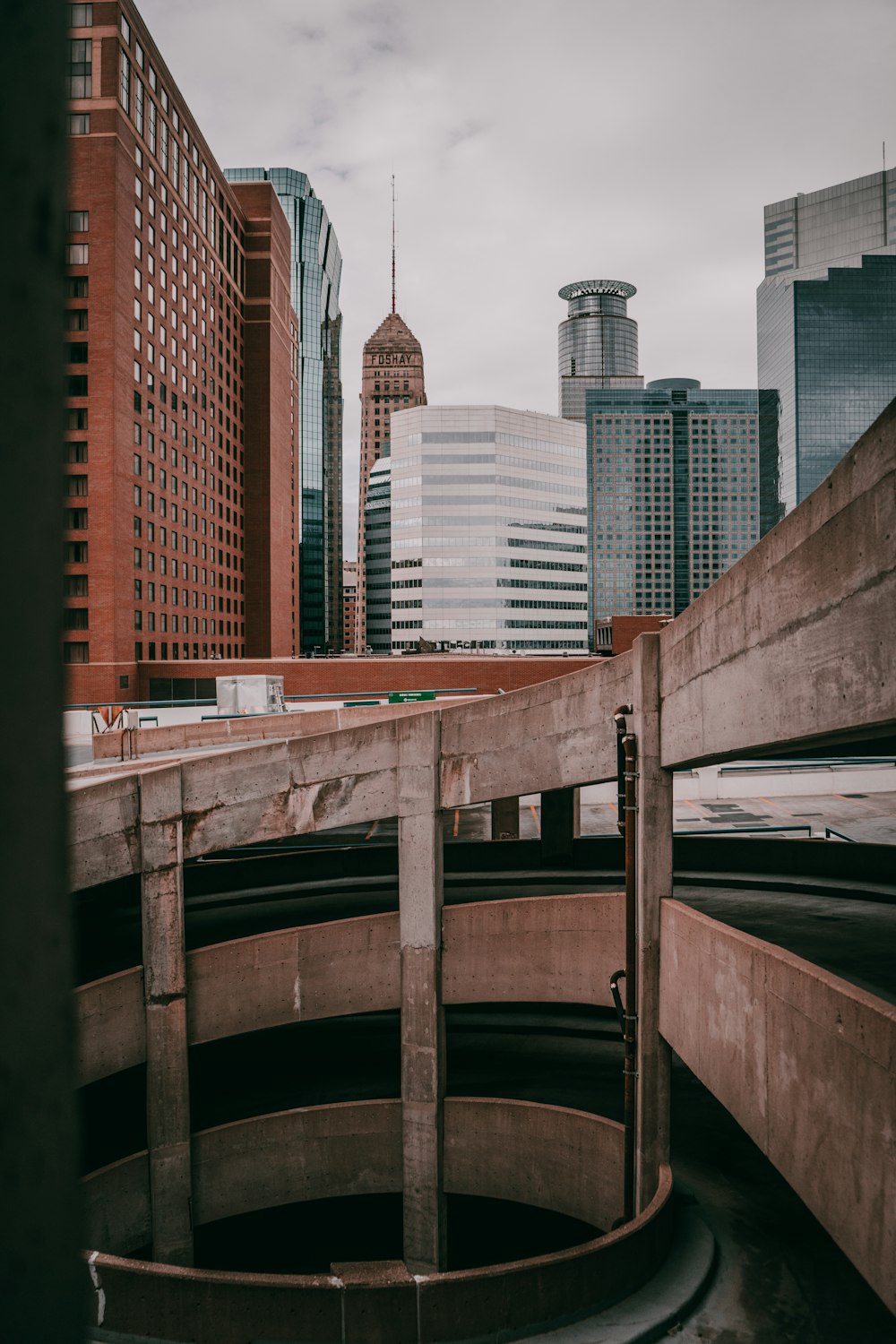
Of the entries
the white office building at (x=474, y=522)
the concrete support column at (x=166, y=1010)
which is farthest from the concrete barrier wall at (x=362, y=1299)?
the white office building at (x=474, y=522)

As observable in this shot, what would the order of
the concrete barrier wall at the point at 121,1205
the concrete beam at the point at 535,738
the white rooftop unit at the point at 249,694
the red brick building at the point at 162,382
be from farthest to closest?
the red brick building at the point at 162,382 < the white rooftop unit at the point at 249,694 < the concrete barrier wall at the point at 121,1205 < the concrete beam at the point at 535,738

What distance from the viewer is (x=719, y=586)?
34.0 feet

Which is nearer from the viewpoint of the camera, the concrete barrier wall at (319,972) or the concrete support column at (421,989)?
the concrete support column at (421,989)

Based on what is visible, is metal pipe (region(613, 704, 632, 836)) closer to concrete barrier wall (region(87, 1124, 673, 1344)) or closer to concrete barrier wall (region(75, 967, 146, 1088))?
concrete barrier wall (region(87, 1124, 673, 1344))

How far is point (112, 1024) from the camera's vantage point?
15805 millimetres

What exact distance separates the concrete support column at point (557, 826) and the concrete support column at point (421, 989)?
6.47m

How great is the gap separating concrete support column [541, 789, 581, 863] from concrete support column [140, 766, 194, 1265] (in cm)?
962

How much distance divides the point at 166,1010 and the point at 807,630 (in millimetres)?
13508

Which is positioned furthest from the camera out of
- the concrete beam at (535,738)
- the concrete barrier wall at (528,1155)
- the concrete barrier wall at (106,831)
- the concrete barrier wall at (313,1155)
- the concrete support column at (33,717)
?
the concrete barrier wall at (313,1155)

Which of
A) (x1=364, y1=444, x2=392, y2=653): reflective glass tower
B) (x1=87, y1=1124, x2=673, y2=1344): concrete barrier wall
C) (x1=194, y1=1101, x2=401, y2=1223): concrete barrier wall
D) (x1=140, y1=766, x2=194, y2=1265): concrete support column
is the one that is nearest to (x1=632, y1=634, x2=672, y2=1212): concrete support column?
(x1=87, y1=1124, x2=673, y2=1344): concrete barrier wall

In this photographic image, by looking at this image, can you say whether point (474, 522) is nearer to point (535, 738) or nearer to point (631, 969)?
point (535, 738)

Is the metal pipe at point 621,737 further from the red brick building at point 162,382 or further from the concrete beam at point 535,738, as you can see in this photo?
the red brick building at point 162,382

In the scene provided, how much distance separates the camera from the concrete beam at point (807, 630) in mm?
6875

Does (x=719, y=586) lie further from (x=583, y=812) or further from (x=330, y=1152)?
(x=583, y=812)
